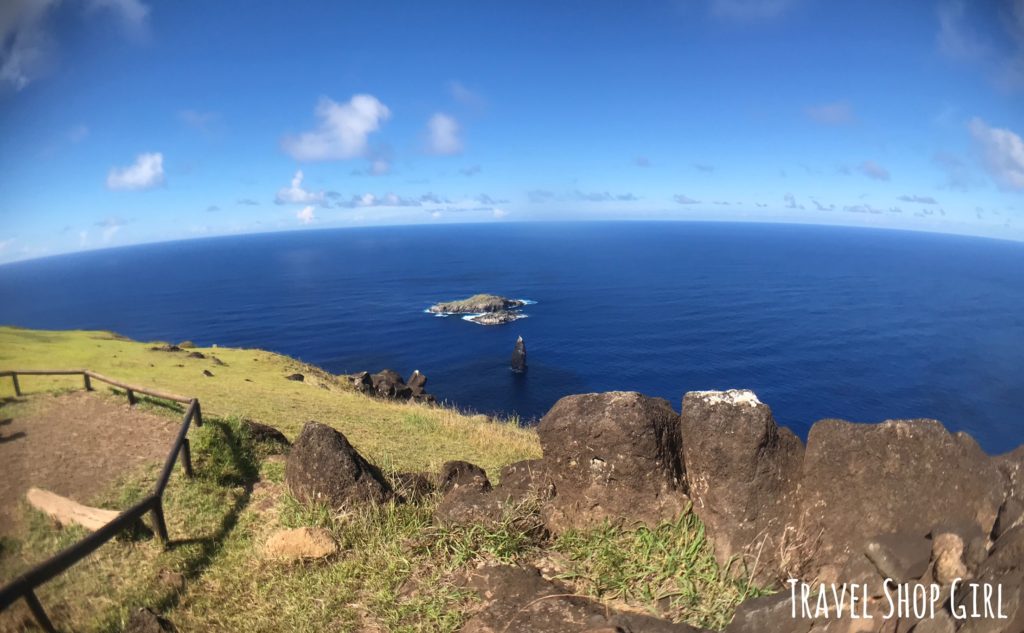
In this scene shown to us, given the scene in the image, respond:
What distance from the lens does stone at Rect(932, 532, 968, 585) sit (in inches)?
223

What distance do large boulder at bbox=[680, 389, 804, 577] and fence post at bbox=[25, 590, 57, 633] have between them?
1047cm

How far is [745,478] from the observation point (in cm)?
805

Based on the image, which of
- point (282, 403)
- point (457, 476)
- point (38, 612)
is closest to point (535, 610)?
point (457, 476)

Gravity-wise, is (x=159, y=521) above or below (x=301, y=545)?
above

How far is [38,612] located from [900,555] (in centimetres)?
1210

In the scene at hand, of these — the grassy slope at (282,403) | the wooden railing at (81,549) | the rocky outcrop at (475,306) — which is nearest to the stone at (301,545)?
the wooden railing at (81,549)

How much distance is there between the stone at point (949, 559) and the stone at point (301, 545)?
9432 mm

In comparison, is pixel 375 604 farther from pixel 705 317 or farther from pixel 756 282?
Result: pixel 756 282

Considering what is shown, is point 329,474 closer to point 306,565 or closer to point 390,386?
point 306,565

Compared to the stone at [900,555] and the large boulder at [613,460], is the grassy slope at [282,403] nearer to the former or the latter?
the large boulder at [613,460]

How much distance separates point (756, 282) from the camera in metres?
190

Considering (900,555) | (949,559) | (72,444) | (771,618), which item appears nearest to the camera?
(949,559)

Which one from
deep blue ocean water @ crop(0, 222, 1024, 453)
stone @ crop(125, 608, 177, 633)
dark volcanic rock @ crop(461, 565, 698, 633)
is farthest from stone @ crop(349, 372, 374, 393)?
dark volcanic rock @ crop(461, 565, 698, 633)

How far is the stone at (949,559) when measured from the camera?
5652mm
